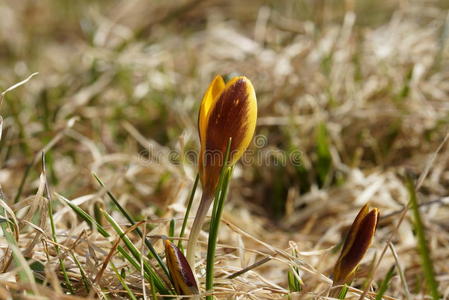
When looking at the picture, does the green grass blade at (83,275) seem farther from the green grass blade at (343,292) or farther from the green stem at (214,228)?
the green grass blade at (343,292)

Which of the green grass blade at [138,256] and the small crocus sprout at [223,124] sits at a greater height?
the small crocus sprout at [223,124]

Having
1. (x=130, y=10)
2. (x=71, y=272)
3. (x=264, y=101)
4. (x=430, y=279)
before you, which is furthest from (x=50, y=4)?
(x=430, y=279)

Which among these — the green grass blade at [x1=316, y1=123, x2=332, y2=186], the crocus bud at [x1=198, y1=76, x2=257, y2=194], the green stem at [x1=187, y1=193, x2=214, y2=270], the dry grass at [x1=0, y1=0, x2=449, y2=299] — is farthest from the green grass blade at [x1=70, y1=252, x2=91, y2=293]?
the green grass blade at [x1=316, y1=123, x2=332, y2=186]

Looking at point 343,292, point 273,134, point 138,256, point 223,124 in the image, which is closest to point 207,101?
point 223,124

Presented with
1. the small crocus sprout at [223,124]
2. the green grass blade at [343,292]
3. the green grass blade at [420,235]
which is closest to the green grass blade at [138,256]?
the small crocus sprout at [223,124]

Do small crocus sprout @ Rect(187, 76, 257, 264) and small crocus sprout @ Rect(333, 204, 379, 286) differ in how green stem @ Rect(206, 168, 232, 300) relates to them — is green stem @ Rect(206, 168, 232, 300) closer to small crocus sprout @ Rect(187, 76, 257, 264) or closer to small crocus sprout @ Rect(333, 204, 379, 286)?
small crocus sprout @ Rect(187, 76, 257, 264)

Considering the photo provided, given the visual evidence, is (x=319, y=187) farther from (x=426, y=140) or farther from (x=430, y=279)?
(x=430, y=279)
